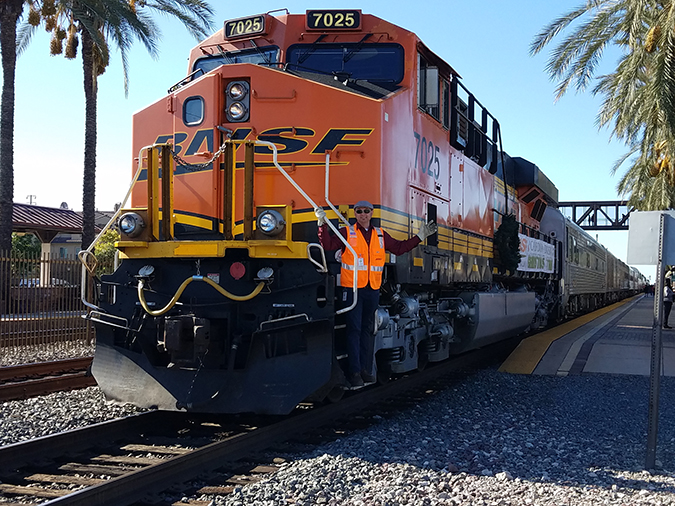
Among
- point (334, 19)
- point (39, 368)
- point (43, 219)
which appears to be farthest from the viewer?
point (43, 219)

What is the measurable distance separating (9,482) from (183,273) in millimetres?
2064

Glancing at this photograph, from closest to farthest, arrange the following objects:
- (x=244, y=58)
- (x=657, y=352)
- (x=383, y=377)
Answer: (x=657, y=352) < (x=244, y=58) < (x=383, y=377)

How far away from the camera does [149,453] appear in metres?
4.76

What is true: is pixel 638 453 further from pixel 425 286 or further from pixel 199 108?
pixel 199 108

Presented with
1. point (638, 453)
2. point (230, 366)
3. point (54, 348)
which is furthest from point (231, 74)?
point (54, 348)

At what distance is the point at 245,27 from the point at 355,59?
45.2 inches

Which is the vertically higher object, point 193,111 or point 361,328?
point 193,111

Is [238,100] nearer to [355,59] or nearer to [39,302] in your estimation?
[355,59]

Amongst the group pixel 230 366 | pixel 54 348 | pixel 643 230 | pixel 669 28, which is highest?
pixel 669 28

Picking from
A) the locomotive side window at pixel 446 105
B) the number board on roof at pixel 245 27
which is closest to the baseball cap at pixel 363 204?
the number board on roof at pixel 245 27

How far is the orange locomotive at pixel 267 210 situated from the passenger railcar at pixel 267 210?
0.01 metres

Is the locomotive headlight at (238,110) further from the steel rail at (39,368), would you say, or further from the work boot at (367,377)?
the steel rail at (39,368)

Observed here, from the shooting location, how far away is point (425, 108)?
680 centimetres

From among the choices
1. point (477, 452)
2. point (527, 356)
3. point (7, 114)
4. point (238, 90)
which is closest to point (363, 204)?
point (238, 90)
